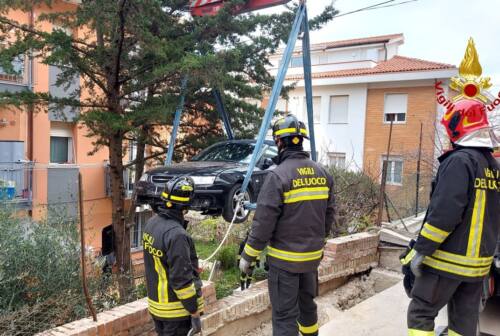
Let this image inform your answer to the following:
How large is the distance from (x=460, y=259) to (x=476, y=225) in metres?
0.26

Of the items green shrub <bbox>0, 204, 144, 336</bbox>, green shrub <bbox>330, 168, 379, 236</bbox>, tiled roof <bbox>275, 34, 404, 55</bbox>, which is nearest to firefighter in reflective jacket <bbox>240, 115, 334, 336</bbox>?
green shrub <bbox>0, 204, 144, 336</bbox>

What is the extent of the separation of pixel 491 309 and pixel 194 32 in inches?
236

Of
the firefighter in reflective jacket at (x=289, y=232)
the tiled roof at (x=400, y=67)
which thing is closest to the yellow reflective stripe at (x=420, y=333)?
the firefighter in reflective jacket at (x=289, y=232)

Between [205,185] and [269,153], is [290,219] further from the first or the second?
[269,153]

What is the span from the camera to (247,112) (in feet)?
29.6

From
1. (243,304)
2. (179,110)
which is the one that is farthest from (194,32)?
(243,304)

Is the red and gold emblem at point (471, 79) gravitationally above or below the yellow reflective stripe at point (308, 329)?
above

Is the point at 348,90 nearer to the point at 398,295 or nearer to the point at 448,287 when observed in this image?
the point at 398,295

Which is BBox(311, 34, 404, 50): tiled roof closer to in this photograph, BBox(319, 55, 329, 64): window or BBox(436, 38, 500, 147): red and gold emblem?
BBox(319, 55, 329, 64): window

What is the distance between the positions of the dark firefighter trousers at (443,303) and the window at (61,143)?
13.9 meters

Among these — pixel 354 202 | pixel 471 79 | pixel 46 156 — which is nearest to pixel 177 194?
pixel 471 79

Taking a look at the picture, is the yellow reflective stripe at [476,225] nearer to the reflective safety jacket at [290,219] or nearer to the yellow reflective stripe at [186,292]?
the reflective safety jacket at [290,219]

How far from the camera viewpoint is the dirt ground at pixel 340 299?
4.93 m

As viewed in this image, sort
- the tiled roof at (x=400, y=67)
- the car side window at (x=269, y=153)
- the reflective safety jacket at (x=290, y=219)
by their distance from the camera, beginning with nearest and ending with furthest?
the reflective safety jacket at (x=290, y=219) < the car side window at (x=269, y=153) < the tiled roof at (x=400, y=67)
